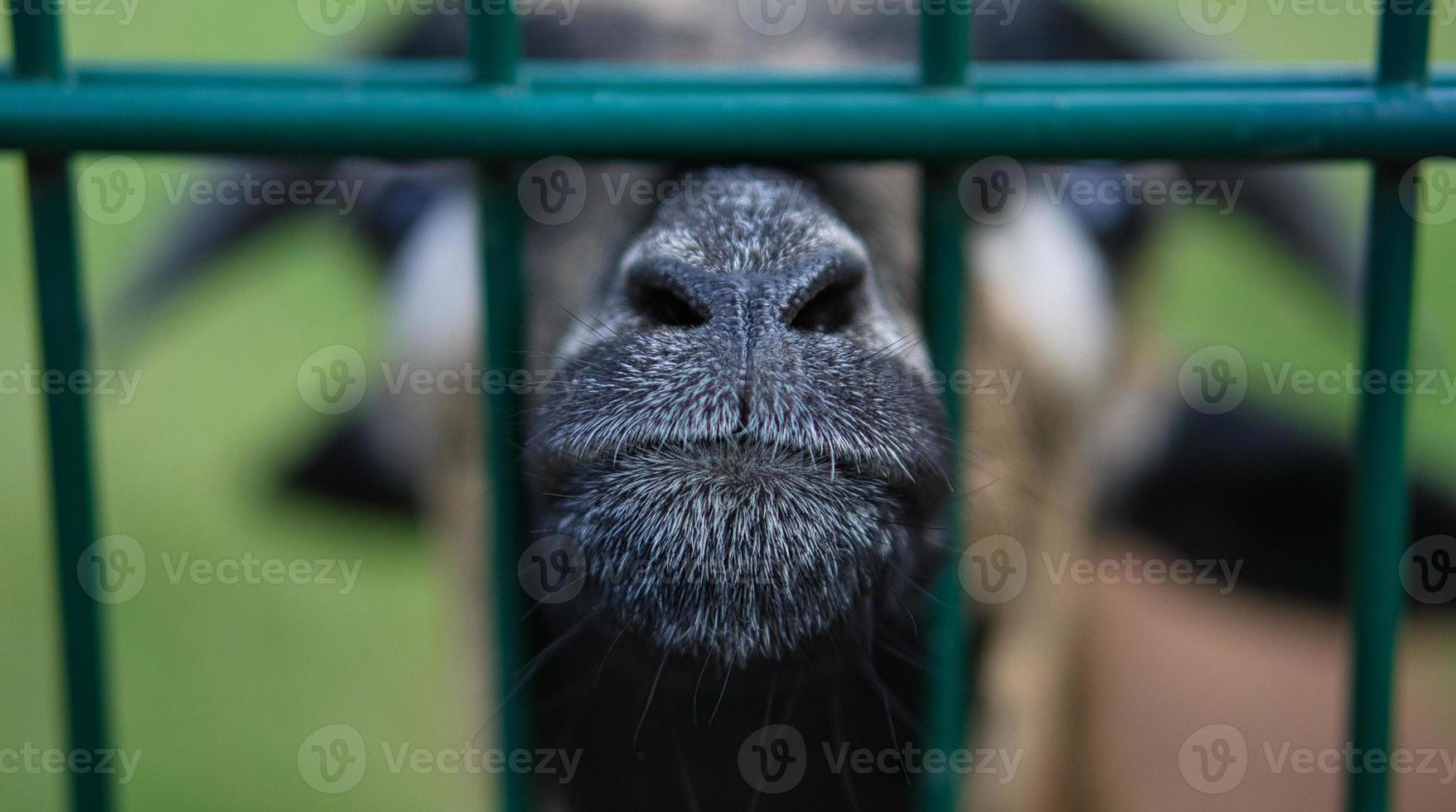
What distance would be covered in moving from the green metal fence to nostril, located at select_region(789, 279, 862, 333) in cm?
10

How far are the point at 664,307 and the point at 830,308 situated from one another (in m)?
0.16

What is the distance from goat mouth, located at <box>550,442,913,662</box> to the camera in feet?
3.67

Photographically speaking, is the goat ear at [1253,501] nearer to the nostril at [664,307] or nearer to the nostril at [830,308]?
the nostril at [830,308]

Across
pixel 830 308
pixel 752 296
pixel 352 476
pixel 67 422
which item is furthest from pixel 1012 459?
pixel 352 476

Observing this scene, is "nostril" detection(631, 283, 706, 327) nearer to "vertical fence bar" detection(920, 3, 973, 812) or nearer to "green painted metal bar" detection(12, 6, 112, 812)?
"vertical fence bar" detection(920, 3, 973, 812)

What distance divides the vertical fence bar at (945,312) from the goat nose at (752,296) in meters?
0.09

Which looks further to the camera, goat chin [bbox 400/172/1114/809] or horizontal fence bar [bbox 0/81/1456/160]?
goat chin [bbox 400/172/1114/809]

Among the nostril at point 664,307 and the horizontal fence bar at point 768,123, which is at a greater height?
the horizontal fence bar at point 768,123

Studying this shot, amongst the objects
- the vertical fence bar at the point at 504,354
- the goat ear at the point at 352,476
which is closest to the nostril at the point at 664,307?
the vertical fence bar at the point at 504,354

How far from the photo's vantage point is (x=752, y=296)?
1148 mm

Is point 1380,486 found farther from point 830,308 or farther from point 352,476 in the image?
point 352,476

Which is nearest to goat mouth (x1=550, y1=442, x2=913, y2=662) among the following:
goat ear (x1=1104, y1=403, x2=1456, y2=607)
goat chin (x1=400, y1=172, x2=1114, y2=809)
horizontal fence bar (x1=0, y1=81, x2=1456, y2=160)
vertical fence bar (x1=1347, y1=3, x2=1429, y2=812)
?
horizontal fence bar (x1=0, y1=81, x2=1456, y2=160)

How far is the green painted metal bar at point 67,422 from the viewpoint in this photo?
112cm

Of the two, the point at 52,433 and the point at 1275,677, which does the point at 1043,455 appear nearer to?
the point at 52,433
